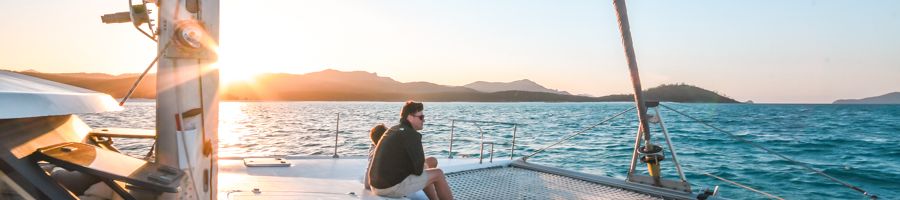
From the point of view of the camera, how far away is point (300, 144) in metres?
21.4

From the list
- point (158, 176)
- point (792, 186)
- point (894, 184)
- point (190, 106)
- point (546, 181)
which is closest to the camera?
point (158, 176)

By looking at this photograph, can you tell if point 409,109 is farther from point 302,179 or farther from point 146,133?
point 302,179

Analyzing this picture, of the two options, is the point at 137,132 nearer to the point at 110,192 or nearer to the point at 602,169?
the point at 110,192

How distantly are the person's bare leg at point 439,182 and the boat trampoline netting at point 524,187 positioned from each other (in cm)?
99

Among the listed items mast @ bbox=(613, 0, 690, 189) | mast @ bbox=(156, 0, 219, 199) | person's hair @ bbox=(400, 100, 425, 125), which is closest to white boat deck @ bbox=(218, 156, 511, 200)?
person's hair @ bbox=(400, 100, 425, 125)

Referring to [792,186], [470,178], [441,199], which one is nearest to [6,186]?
[441,199]

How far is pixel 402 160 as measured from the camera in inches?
198

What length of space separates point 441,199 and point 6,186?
137 inches

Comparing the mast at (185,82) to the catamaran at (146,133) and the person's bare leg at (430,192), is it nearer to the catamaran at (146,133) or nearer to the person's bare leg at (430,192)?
the catamaran at (146,133)

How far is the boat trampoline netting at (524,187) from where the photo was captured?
6.40m

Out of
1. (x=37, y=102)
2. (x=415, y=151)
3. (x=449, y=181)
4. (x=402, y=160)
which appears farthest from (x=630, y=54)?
(x=37, y=102)

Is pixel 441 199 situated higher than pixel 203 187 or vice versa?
pixel 203 187

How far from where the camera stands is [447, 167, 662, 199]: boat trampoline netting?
640cm

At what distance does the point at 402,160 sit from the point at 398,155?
2.3 inches
